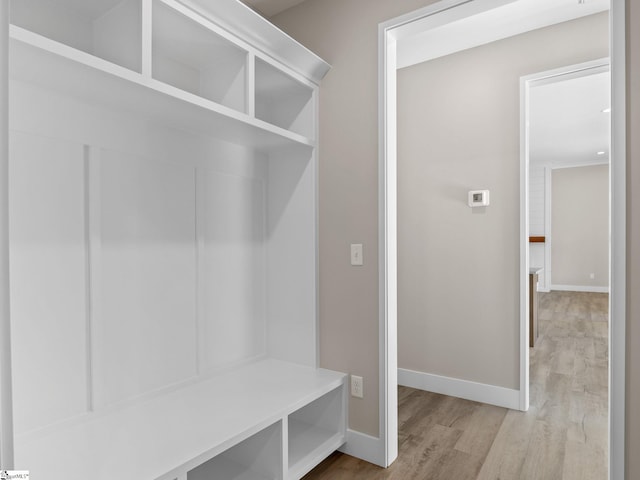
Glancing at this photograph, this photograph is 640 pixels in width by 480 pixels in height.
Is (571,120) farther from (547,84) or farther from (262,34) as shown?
(262,34)

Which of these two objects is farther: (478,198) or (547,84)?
(478,198)

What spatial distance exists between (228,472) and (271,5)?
2596mm

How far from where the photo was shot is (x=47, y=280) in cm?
147

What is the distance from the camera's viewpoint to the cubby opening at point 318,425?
2012 mm

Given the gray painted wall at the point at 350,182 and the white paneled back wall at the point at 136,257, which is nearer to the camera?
the white paneled back wall at the point at 136,257

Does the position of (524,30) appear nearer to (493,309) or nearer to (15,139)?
(493,309)

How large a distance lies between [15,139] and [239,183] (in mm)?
1100

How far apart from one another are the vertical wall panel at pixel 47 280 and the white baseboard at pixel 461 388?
2.44 metres

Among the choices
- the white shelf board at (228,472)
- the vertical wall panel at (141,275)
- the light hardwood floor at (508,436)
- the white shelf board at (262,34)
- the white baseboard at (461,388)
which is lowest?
the light hardwood floor at (508,436)

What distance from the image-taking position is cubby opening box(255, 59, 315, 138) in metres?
2.19

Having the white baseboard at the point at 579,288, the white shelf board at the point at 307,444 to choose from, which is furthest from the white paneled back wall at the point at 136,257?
the white baseboard at the point at 579,288

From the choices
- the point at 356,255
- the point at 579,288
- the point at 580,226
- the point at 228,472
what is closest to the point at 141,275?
the point at 228,472

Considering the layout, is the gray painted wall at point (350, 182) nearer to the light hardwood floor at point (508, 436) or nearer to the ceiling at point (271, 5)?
the ceiling at point (271, 5)

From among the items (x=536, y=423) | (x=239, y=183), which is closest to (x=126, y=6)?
(x=239, y=183)
